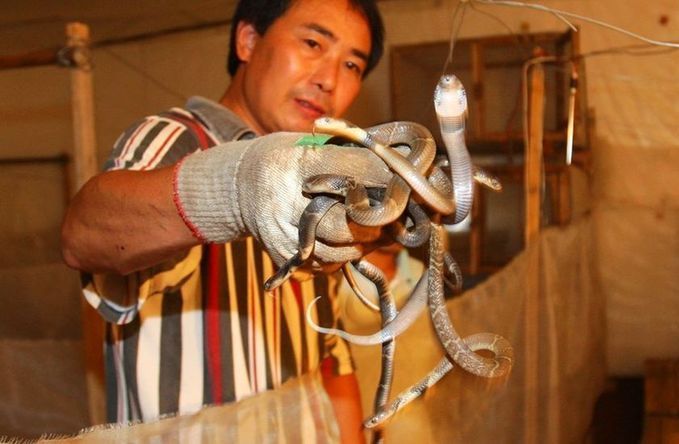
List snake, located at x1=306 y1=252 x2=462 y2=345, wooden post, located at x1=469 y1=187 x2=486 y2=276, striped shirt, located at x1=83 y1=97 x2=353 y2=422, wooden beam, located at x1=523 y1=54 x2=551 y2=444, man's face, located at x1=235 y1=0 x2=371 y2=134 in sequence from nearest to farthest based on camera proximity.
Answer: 1. snake, located at x1=306 y1=252 x2=462 y2=345
2. striped shirt, located at x1=83 y1=97 x2=353 y2=422
3. man's face, located at x1=235 y1=0 x2=371 y2=134
4. wooden beam, located at x1=523 y1=54 x2=551 y2=444
5. wooden post, located at x1=469 y1=187 x2=486 y2=276

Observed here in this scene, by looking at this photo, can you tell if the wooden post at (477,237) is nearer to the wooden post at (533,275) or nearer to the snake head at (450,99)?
the wooden post at (533,275)

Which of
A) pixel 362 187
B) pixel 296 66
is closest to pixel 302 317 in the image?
pixel 296 66

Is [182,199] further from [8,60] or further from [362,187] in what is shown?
[8,60]

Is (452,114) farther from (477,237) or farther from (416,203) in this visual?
(477,237)

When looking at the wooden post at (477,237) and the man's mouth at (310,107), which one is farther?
the wooden post at (477,237)

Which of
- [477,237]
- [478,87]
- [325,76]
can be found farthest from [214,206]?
[477,237]

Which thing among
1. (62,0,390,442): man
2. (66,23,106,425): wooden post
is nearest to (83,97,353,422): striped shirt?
(62,0,390,442): man

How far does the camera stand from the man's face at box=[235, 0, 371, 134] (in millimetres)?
1059

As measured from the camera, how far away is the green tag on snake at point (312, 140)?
60 cm

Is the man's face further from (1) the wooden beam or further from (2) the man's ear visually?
(1) the wooden beam

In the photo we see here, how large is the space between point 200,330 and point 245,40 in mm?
504

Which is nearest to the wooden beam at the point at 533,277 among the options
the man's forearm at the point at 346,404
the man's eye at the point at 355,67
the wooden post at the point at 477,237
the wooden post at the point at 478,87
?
the man's forearm at the point at 346,404

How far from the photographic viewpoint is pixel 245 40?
1.17m

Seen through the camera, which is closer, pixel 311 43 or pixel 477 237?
pixel 311 43
